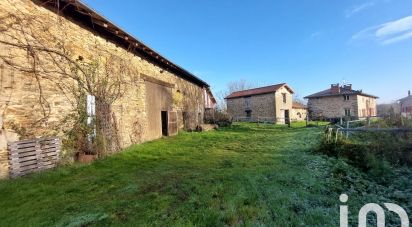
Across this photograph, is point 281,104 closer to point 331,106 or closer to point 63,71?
point 331,106

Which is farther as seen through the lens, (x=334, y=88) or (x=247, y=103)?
(x=334, y=88)

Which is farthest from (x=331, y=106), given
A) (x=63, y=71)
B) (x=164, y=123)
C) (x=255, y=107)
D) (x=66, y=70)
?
(x=63, y=71)

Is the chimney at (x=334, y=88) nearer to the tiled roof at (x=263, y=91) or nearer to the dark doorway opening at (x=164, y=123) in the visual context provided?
the tiled roof at (x=263, y=91)

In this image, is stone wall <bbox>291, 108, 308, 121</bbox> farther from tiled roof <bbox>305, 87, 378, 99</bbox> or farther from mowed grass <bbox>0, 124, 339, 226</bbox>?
mowed grass <bbox>0, 124, 339, 226</bbox>

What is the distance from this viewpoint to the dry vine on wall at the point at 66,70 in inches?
222

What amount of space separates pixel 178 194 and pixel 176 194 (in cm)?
4

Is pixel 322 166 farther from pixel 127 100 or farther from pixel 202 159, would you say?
pixel 127 100

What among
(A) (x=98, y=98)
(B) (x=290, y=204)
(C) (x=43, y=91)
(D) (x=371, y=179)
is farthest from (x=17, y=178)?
(D) (x=371, y=179)

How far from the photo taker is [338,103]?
34594 mm

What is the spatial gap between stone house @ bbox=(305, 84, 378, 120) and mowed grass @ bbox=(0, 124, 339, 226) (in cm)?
2994

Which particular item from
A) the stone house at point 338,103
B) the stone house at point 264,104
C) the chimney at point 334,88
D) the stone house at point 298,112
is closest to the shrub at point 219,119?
the stone house at point 264,104

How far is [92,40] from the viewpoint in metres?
8.05

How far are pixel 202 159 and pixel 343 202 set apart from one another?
4.04 meters

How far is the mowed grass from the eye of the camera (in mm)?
3463
